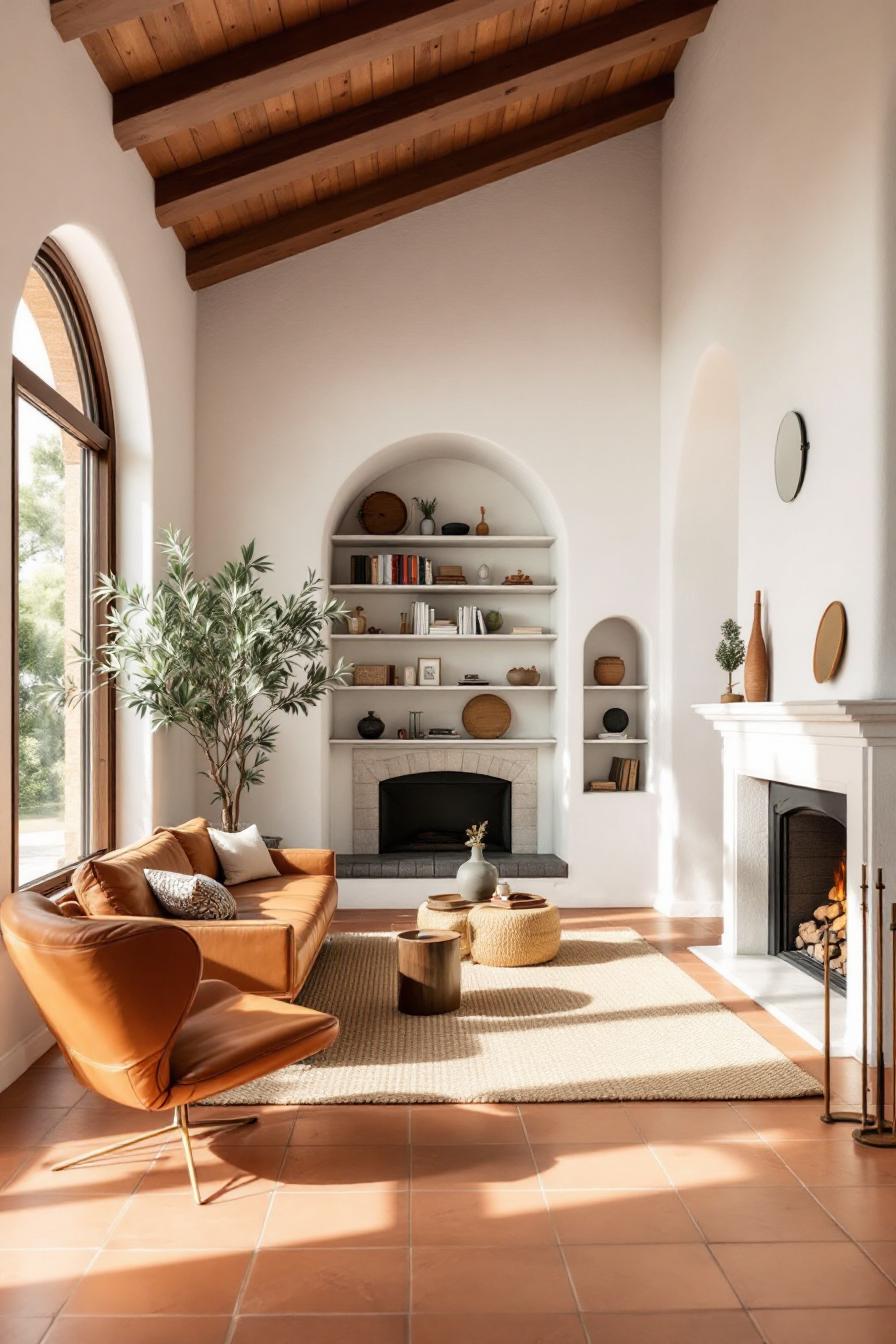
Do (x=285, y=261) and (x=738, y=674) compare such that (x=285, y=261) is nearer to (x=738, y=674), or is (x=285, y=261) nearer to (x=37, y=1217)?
(x=738, y=674)

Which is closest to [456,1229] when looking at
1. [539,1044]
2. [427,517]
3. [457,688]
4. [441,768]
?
[539,1044]

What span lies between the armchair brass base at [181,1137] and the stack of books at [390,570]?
4742 mm

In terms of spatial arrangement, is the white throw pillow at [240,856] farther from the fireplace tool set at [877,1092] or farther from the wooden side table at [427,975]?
the fireplace tool set at [877,1092]

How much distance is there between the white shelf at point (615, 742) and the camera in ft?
25.3

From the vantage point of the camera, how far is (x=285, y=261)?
7.73 meters

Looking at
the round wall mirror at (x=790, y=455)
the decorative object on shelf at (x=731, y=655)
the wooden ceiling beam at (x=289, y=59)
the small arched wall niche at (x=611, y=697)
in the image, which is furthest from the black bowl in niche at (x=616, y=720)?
the wooden ceiling beam at (x=289, y=59)

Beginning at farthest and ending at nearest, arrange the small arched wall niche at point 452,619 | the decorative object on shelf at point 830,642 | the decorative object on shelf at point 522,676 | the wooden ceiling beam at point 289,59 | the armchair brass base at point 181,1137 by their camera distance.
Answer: the small arched wall niche at point 452,619
the decorative object on shelf at point 522,676
the wooden ceiling beam at point 289,59
the decorative object on shelf at point 830,642
the armchair brass base at point 181,1137

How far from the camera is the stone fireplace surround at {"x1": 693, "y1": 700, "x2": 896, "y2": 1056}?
4375 mm

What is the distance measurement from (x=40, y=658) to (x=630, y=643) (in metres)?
4.22

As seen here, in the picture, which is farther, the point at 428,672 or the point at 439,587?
the point at 428,672

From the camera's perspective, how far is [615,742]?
7.80 m

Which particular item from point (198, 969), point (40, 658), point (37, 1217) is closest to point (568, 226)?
point (40, 658)

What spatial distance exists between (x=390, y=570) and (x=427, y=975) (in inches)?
145

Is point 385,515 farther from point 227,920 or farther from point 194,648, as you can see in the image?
point 227,920
